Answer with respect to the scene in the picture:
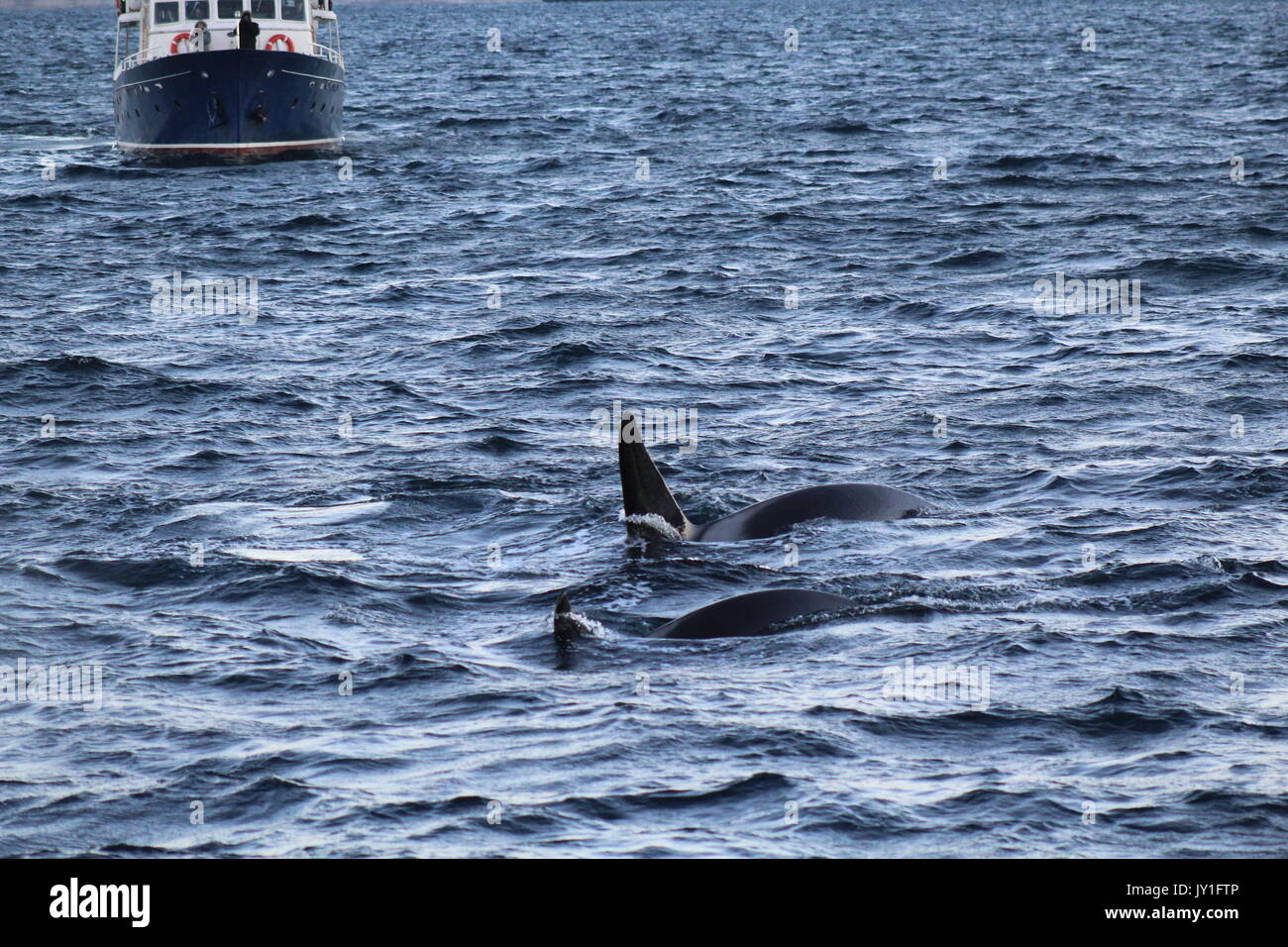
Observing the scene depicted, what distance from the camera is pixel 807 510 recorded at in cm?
1309

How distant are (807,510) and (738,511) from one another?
53 centimetres

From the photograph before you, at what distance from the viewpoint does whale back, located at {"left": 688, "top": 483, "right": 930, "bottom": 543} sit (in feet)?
42.3

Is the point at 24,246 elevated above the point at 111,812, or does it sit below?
above

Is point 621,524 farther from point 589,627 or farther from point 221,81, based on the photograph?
point 221,81

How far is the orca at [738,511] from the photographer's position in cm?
1225

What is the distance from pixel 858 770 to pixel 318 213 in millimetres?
25196

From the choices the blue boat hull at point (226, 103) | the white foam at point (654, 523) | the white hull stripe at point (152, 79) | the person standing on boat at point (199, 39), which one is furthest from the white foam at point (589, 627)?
the person standing on boat at point (199, 39)

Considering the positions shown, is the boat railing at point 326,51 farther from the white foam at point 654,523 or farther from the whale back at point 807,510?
the white foam at point 654,523

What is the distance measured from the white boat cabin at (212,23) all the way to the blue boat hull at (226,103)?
58cm

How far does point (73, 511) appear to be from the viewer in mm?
13898

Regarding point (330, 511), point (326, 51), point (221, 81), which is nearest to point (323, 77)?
point (326, 51)
